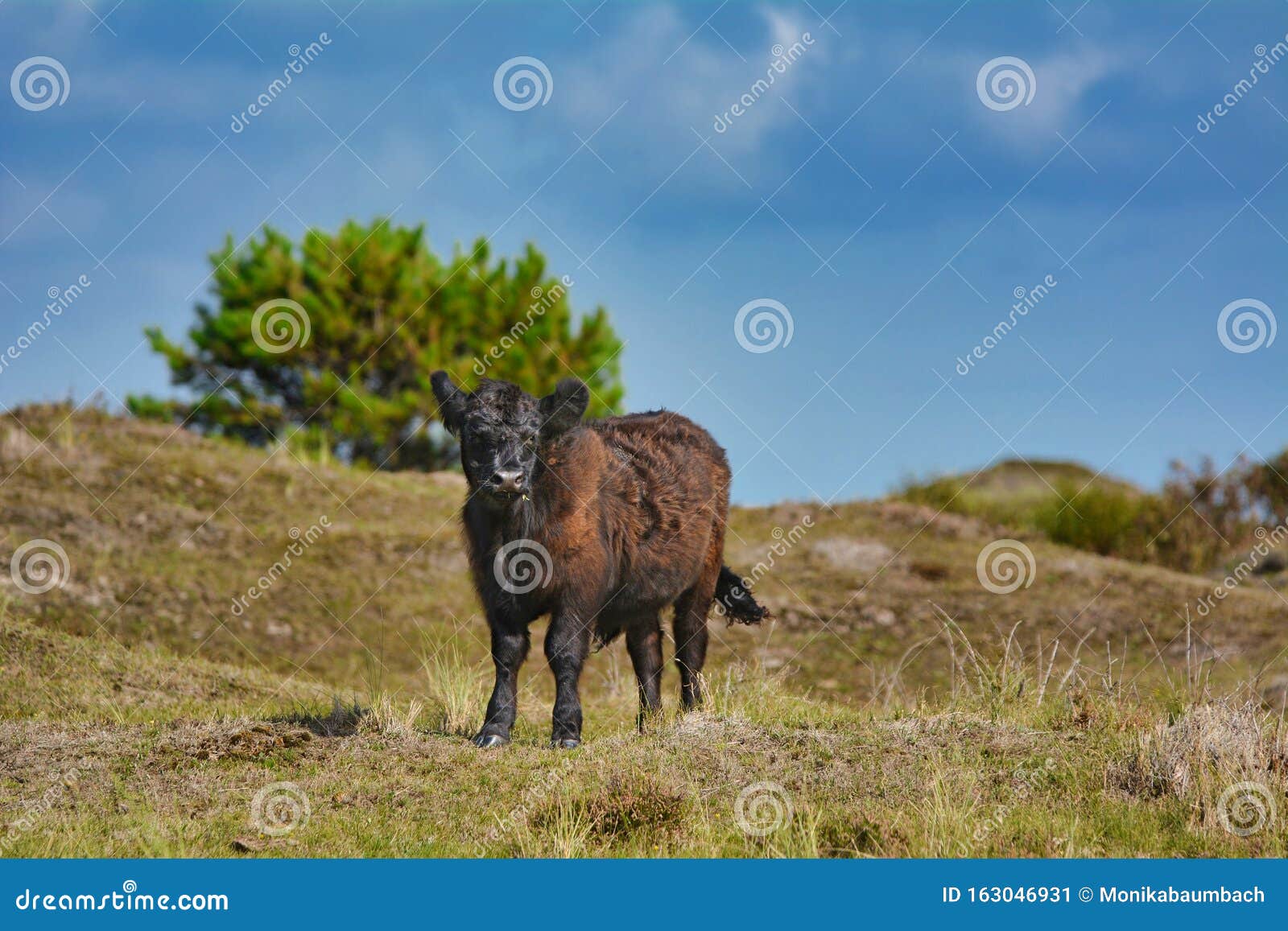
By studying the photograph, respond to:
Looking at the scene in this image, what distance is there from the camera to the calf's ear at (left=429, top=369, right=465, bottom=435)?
29.2 feet

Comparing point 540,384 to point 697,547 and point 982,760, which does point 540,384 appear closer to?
point 697,547

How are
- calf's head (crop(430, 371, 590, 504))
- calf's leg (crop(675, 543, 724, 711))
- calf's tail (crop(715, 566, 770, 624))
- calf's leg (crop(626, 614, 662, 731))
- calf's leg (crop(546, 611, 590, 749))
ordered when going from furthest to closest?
1. calf's tail (crop(715, 566, 770, 624))
2. calf's leg (crop(675, 543, 724, 711))
3. calf's leg (crop(626, 614, 662, 731))
4. calf's leg (crop(546, 611, 590, 749))
5. calf's head (crop(430, 371, 590, 504))

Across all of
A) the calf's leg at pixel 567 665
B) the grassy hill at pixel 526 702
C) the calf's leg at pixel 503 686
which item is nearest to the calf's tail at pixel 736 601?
the grassy hill at pixel 526 702

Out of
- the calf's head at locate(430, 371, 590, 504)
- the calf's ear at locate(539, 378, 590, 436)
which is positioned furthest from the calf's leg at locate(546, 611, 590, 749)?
the calf's ear at locate(539, 378, 590, 436)

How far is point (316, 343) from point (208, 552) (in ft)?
59.8

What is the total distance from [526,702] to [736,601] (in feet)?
7.15

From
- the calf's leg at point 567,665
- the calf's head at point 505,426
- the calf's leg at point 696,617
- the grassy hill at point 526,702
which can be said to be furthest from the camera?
the calf's leg at point 696,617

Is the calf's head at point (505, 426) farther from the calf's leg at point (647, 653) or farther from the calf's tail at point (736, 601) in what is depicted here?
the calf's tail at point (736, 601)

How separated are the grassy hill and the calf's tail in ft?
1.99

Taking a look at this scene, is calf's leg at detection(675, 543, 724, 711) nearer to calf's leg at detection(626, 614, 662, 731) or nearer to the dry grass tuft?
calf's leg at detection(626, 614, 662, 731)

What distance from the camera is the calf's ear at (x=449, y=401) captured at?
891 centimetres

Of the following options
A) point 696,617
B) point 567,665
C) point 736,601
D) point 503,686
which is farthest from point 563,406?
point 736,601

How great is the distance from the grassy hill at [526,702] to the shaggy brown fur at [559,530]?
68 centimetres

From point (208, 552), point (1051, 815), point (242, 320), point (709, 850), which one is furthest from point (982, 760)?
point (242, 320)
